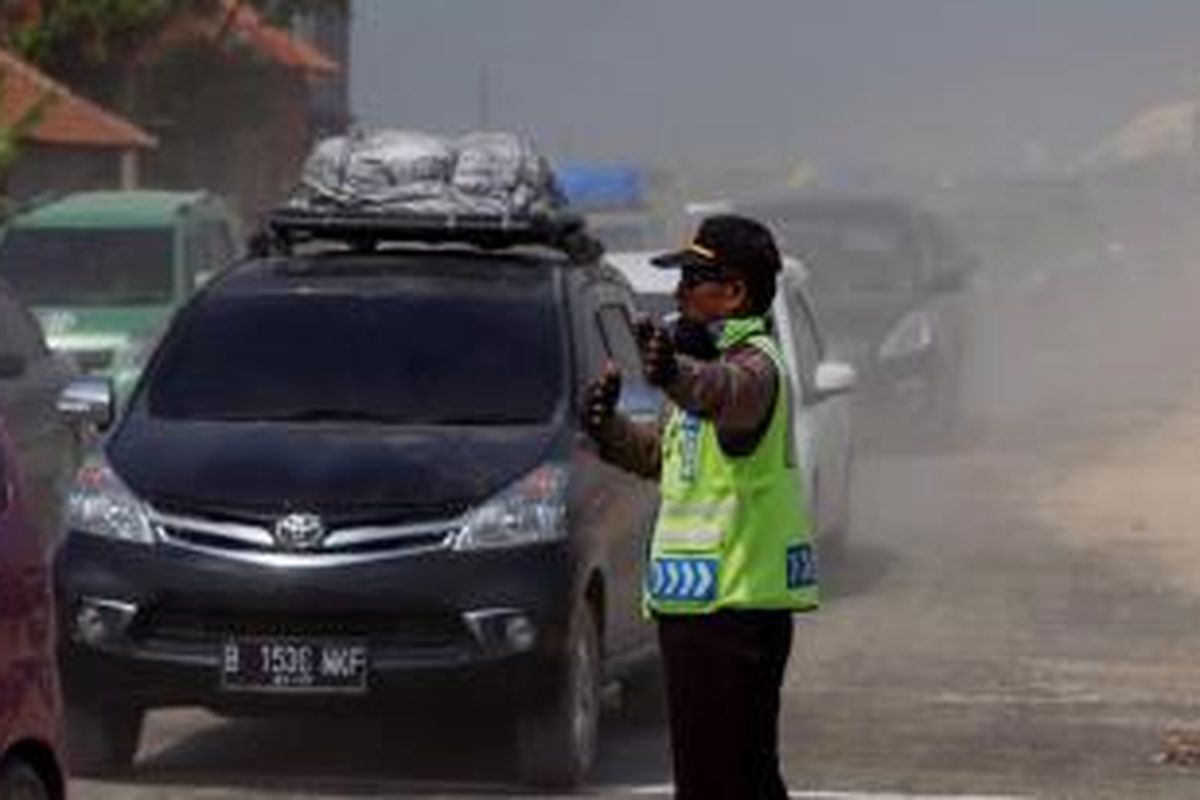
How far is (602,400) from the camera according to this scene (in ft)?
24.4

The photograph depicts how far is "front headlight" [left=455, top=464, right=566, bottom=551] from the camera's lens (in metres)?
10.5

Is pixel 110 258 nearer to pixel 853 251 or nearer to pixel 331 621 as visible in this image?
pixel 853 251

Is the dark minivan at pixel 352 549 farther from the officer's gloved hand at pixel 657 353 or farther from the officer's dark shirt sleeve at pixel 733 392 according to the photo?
the officer's gloved hand at pixel 657 353

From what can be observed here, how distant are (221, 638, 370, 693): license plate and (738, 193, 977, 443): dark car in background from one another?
14.3 meters

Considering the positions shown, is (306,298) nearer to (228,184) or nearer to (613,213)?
(613,213)

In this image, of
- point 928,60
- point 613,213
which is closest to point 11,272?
point 613,213

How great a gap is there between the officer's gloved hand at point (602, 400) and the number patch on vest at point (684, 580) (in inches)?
16.5

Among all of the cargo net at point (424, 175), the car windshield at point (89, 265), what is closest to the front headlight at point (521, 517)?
the cargo net at point (424, 175)

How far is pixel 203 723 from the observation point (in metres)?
12.1

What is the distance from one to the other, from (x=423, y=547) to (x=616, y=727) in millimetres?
2130

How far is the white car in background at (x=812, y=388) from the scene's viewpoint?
15820 mm

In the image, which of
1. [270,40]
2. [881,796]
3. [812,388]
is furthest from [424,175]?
[270,40]

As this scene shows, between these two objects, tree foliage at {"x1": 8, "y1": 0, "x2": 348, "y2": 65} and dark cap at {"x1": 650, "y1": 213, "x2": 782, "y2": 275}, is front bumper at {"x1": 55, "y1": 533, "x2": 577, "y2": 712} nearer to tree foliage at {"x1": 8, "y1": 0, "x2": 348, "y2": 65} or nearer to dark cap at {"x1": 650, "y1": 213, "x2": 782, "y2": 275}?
dark cap at {"x1": 650, "y1": 213, "x2": 782, "y2": 275}

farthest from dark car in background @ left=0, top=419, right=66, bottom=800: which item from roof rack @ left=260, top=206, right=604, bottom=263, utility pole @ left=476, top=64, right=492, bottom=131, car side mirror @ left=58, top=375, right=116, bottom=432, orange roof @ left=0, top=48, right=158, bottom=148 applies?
utility pole @ left=476, top=64, right=492, bottom=131
